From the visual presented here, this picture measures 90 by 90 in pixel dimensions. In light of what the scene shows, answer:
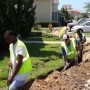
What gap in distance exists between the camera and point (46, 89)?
8.72 m

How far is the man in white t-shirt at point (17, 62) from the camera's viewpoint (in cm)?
712

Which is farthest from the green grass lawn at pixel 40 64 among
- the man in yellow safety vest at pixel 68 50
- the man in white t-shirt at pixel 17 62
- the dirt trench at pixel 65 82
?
the man in white t-shirt at pixel 17 62

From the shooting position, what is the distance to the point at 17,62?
715 cm

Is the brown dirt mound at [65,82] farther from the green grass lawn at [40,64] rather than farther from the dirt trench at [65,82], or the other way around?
the green grass lawn at [40,64]

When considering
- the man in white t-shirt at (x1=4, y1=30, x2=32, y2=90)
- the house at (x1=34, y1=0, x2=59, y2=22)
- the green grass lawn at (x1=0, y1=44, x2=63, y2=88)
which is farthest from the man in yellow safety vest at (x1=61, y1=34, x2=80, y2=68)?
the house at (x1=34, y1=0, x2=59, y2=22)

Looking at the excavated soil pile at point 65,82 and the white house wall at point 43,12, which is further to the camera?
the white house wall at point 43,12

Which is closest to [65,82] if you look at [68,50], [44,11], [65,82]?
[65,82]

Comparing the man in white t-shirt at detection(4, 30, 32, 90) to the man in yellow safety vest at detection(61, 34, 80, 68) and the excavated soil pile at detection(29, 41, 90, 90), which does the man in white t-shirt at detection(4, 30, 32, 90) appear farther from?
the man in yellow safety vest at detection(61, 34, 80, 68)

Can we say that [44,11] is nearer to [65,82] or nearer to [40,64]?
[40,64]

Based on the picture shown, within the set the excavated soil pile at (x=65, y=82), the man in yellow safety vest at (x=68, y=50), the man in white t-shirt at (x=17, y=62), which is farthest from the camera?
the man in yellow safety vest at (x=68, y=50)

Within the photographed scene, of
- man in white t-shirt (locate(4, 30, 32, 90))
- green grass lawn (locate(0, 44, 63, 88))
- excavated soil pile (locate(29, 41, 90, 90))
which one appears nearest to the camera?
man in white t-shirt (locate(4, 30, 32, 90))

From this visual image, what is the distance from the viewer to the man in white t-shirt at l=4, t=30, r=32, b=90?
280 inches

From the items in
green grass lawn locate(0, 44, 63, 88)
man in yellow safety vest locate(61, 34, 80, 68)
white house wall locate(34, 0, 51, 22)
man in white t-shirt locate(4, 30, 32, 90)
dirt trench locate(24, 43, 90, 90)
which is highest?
man in white t-shirt locate(4, 30, 32, 90)

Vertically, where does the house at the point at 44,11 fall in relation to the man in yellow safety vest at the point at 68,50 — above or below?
below
